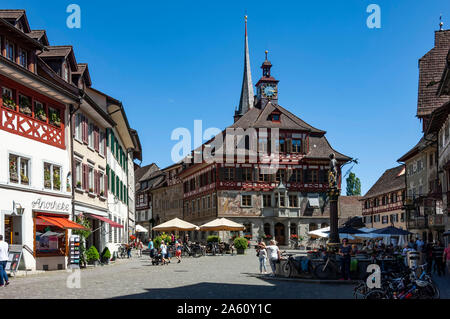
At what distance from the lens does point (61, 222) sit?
25.5 m

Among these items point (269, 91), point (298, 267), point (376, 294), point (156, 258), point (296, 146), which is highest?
point (269, 91)

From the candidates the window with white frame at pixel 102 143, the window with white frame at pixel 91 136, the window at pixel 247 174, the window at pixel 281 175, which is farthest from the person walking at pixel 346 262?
the window at pixel 281 175

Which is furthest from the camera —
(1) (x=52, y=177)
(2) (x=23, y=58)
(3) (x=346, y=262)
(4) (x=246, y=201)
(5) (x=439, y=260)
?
(4) (x=246, y=201)

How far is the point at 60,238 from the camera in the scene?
26.3m

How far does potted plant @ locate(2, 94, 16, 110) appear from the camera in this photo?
22.5 metres

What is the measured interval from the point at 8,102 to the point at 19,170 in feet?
8.66

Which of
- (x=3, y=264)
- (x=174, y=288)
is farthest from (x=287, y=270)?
(x=3, y=264)

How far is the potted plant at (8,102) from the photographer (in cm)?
2255

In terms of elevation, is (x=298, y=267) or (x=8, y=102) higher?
(x=8, y=102)

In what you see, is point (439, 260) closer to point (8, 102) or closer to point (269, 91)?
point (8, 102)

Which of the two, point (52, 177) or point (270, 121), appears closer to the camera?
point (52, 177)

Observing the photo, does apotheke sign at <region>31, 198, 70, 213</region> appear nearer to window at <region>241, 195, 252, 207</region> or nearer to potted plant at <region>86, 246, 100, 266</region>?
potted plant at <region>86, 246, 100, 266</region>

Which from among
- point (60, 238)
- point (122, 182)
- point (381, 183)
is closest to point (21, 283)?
point (60, 238)

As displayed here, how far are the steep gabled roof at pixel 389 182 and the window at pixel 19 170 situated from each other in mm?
51034
